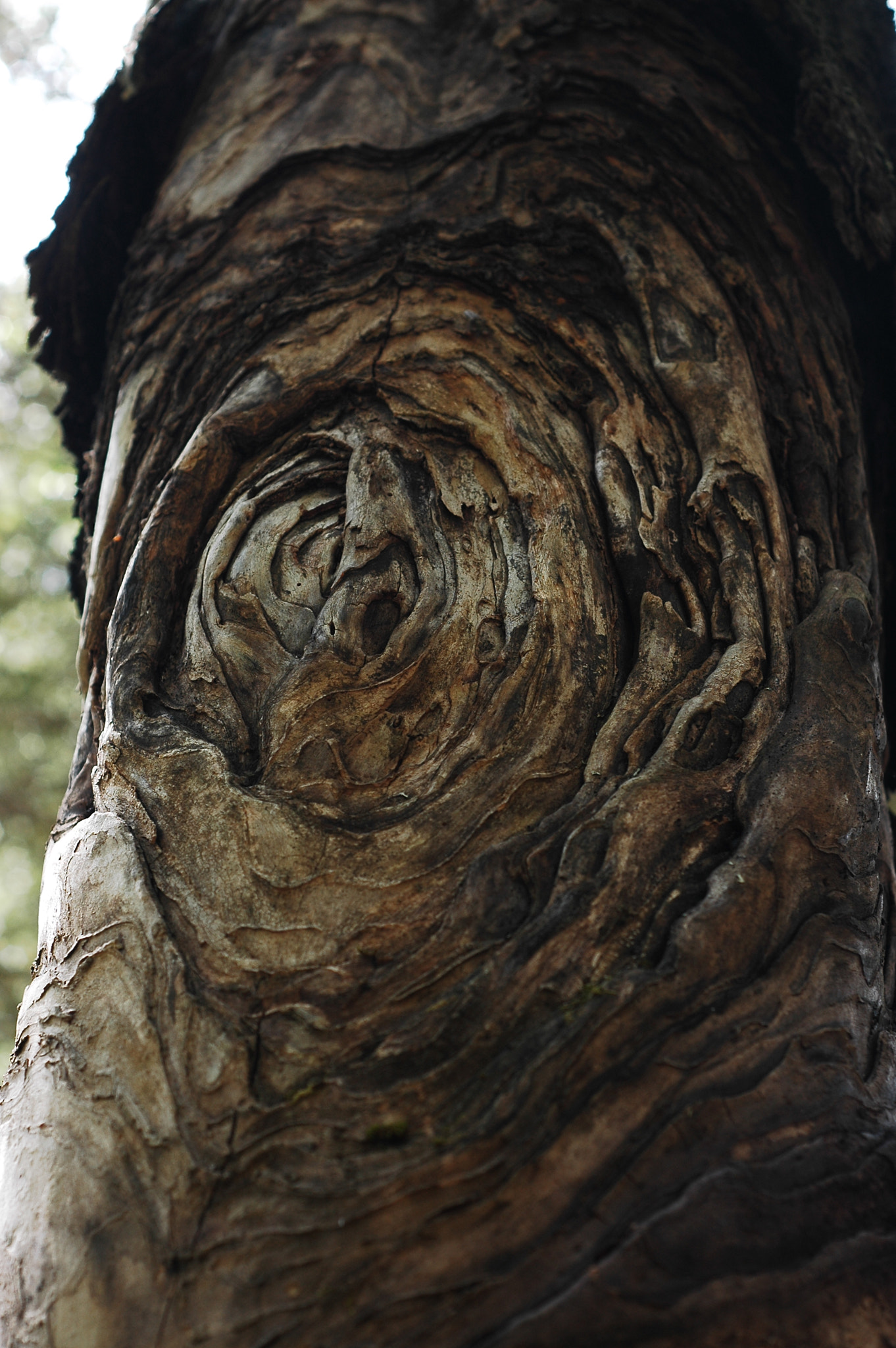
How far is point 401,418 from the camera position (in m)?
2.91

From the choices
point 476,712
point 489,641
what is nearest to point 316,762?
point 476,712

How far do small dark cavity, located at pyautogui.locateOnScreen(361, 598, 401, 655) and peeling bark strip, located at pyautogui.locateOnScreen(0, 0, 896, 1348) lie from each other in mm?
18

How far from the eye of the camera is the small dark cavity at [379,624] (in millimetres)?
2578

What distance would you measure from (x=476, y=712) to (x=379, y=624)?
381 millimetres

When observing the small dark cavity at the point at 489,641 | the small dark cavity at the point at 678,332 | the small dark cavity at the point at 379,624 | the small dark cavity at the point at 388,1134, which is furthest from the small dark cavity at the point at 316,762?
the small dark cavity at the point at 678,332

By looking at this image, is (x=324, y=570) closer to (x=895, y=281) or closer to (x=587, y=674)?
(x=587, y=674)

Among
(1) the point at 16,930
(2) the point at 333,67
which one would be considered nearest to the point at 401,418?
(2) the point at 333,67

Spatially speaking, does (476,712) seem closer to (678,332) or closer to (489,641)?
(489,641)

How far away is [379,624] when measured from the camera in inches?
103

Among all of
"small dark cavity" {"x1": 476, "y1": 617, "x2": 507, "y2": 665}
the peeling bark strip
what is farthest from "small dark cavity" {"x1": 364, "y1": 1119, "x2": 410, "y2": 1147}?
"small dark cavity" {"x1": 476, "y1": 617, "x2": 507, "y2": 665}

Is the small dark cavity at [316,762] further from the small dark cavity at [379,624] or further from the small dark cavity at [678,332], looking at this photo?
the small dark cavity at [678,332]

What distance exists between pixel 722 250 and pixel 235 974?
2517mm

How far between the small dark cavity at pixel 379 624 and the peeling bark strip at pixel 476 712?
2cm

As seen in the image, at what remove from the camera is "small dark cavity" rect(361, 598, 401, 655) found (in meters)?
2.58
